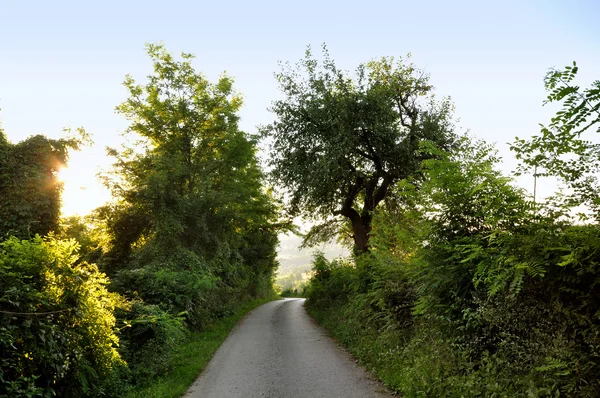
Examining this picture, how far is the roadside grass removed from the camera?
27.5ft

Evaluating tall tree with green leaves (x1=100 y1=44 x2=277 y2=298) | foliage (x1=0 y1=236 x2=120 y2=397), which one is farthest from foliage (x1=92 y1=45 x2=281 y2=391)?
foliage (x1=0 y1=236 x2=120 y2=397)

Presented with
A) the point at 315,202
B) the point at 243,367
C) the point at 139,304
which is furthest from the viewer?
the point at 315,202

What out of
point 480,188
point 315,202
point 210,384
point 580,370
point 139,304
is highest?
point 315,202

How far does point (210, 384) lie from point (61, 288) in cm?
427

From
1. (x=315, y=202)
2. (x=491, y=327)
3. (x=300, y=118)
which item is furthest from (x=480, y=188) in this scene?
(x=315, y=202)

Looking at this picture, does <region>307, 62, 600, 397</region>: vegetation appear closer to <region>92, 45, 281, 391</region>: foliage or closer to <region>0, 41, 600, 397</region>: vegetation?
<region>0, 41, 600, 397</region>: vegetation

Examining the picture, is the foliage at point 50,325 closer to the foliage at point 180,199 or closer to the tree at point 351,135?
the foliage at point 180,199

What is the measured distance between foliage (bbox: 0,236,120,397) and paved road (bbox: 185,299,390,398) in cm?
246

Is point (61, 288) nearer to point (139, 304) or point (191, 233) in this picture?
point (139, 304)

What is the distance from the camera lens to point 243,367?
10.8m

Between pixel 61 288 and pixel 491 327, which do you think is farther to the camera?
pixel 61 288

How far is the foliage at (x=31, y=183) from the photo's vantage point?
1708cm

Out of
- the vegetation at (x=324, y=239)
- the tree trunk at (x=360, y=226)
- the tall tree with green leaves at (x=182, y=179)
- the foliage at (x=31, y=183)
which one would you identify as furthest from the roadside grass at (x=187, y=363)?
the tree trunk at (x=360, y=226)

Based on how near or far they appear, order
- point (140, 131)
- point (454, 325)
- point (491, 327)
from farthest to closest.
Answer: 1. point (140, 131)
2. point (454, 325)
3. point (491, 327)
